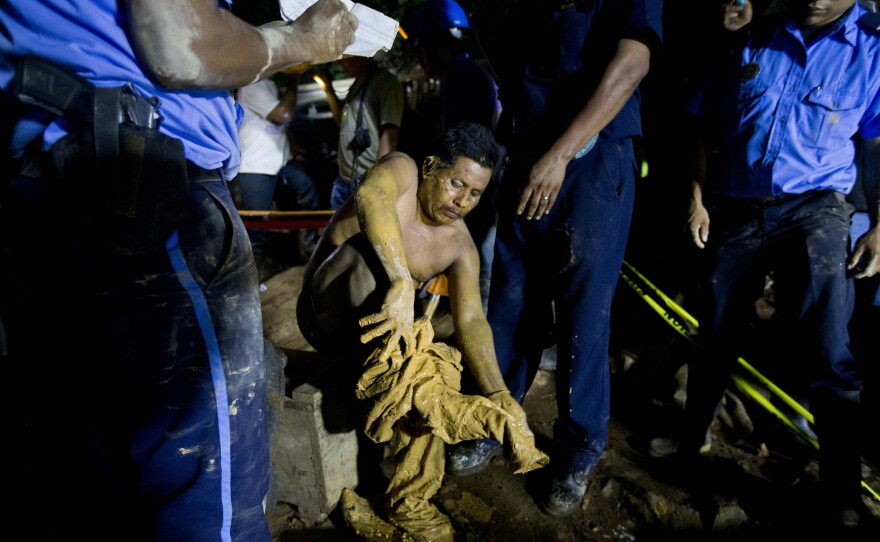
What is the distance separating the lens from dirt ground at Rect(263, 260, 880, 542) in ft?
7.42

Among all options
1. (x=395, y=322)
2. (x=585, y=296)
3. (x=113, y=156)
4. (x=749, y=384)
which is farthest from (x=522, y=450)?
(x=749, y=384)

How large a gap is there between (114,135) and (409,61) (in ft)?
27.8

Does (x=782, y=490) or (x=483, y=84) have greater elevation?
(x=483, y=84)

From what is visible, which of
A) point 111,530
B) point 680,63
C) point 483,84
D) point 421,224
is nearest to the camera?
point 111,530

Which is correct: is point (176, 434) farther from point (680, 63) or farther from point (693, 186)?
point (680, 63)

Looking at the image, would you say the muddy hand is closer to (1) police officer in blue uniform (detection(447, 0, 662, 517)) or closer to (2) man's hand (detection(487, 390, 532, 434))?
(2) man's hand (detection(487, 390, 532, 434))

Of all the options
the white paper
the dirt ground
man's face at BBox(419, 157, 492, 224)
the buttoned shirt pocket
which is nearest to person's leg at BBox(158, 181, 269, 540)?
the white paper

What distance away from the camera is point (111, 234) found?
1026 mm

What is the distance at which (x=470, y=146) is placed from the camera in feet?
6.84

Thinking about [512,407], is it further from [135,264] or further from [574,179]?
[135,264]

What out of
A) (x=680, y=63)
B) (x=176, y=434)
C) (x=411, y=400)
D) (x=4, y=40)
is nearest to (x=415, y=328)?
(x=411, y=400)

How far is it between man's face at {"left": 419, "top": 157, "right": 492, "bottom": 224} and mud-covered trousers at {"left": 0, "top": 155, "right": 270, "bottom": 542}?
108 cm

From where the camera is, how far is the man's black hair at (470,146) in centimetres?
209

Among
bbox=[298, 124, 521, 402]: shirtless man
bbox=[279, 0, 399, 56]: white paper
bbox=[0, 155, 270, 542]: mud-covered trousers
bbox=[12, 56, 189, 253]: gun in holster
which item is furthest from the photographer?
bbox=[298, 124, 521, 402]: shirtless man
